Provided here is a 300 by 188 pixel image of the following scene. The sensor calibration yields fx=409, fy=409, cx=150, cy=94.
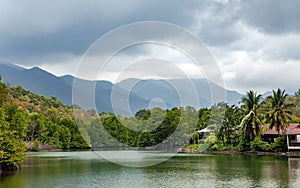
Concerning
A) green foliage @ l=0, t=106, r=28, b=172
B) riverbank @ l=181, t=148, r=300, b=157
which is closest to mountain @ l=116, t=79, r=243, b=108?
green foliage @ l=0, t=106, r=28, b=172

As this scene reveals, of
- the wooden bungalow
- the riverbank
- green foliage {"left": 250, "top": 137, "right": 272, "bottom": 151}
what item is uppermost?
the wooden bungalow

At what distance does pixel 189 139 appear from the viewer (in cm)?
4962

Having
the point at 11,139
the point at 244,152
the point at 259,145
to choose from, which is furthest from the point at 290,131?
the point at 11,139

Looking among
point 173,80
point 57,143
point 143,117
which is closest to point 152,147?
point 143,117

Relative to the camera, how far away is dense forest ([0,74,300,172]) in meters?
25.3

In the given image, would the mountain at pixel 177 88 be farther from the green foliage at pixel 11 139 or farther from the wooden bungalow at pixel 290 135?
the wooden bungalow at pixel 290 135

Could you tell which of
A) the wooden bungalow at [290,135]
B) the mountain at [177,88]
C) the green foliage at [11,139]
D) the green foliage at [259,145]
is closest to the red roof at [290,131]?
the wooden bungalow at [290,135]

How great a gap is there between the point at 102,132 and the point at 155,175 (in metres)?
40.8

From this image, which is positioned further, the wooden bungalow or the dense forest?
the wooden bungalow

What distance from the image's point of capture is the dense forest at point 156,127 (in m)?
25.3

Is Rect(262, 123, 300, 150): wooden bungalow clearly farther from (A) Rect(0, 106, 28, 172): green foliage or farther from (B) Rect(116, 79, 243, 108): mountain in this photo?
(A) Rect(0, 106, 28, 172): green foliage

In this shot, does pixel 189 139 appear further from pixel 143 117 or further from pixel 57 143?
pixel 57 143

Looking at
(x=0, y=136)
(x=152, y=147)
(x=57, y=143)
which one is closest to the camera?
(x=0, y=136)

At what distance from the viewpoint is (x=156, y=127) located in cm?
5247
